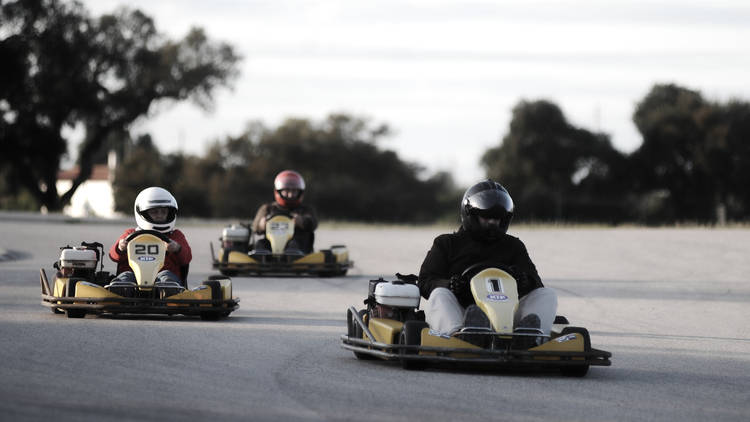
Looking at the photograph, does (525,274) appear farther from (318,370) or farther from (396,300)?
(318,370)

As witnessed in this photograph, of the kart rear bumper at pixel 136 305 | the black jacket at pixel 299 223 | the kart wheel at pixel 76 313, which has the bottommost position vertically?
the kart wheel at pixel 76 313

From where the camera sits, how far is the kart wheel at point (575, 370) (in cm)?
835

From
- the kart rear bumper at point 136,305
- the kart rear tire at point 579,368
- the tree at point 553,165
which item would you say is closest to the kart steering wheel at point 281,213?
the kart rear bumper at point 136,305

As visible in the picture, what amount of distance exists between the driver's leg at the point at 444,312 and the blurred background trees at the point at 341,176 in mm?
42870

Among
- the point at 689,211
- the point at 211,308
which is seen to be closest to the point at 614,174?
the point at 689,211

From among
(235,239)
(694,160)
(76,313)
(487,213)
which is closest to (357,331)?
(487,213)

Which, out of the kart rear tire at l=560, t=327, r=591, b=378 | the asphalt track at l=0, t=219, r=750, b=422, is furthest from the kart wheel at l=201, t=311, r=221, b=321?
the kart rear tire at l=560, t=327, r=591, b=378

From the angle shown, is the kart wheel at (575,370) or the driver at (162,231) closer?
the kart wheel at (575,370)

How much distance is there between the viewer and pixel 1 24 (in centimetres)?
5494

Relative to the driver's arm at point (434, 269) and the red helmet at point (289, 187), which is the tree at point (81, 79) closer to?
the red helmet at point (289, 187)

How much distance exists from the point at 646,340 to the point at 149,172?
64.3m

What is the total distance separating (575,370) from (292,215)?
39.6ft

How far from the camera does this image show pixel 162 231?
40.9 feet

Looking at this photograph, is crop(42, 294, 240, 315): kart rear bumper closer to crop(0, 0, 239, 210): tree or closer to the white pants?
the white pants
